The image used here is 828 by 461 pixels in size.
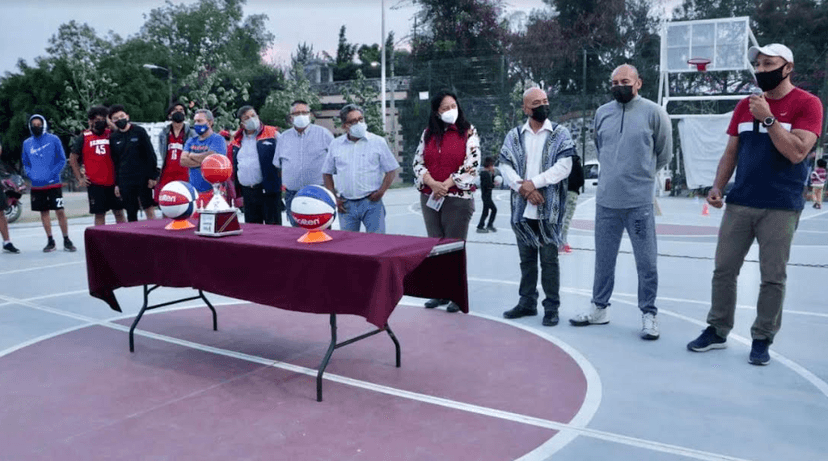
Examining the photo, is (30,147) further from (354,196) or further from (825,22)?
(825,22)

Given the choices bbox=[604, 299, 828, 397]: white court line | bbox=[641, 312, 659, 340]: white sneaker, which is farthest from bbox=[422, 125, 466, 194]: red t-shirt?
bbox=[604, 299, 828, 397]: white court line

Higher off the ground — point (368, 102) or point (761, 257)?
point (368, 102)

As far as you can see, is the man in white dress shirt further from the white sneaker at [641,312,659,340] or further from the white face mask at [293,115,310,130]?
the white face mask at [293,115,310,130]

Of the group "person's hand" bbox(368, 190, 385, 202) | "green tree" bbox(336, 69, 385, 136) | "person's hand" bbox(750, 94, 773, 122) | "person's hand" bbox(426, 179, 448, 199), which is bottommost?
"person's hand" bbox(368, 190, 385, 202)

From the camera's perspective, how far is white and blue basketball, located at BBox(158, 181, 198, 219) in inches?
189

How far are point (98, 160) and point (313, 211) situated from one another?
6318mm

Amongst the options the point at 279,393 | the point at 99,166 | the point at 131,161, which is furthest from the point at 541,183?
the point at 99,166

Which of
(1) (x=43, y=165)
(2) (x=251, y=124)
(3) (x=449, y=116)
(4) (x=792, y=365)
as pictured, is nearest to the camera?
(4) (x=792, y=365)

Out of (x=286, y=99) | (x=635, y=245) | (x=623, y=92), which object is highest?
(x=286, y=99)

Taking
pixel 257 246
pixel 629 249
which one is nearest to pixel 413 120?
pixel 629 249

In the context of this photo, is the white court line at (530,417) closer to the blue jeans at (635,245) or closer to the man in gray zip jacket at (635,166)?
the blue jeans at (635,245)

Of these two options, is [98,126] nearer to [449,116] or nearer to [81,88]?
[449,116]

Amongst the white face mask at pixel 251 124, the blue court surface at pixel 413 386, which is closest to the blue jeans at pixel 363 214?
the blue court surface at pixel 413 386

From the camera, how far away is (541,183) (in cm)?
550
